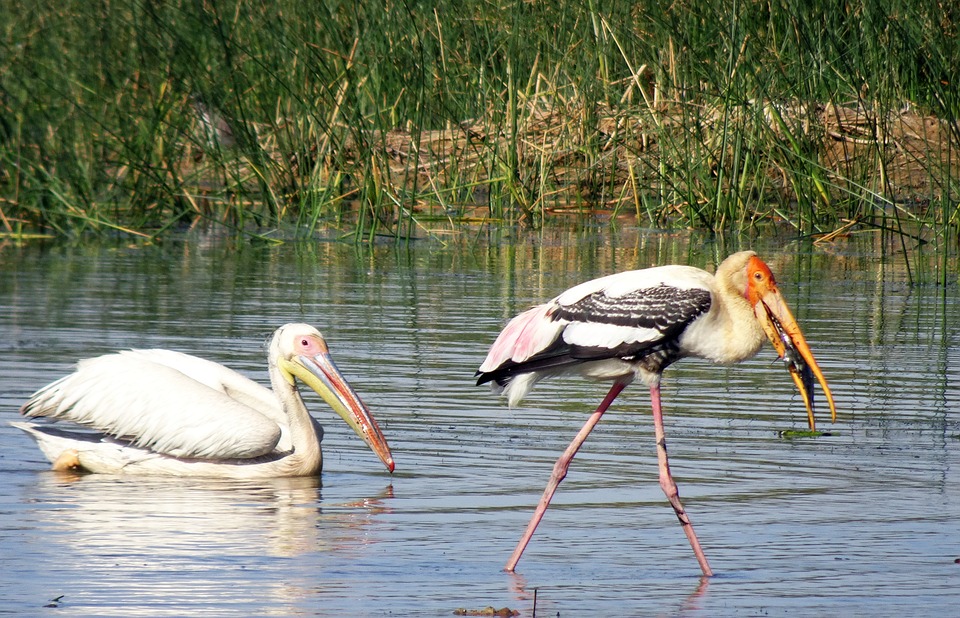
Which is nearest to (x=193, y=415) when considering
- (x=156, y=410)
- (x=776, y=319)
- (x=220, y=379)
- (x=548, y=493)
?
(x=156, y=410)

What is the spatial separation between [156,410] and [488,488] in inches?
60.3

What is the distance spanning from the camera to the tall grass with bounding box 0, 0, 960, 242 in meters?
13.2

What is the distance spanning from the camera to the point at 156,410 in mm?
6848

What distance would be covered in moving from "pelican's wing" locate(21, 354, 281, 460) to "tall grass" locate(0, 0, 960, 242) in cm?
597

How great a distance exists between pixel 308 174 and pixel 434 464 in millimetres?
8425

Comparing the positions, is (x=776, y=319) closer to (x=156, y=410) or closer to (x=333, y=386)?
(x=333, y=386)

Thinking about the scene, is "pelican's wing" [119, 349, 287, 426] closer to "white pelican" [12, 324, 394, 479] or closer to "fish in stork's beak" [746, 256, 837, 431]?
"white pelican" [12, 324, 394, 479]

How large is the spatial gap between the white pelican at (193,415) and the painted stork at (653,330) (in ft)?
3.60

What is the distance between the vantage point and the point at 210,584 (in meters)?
4.81

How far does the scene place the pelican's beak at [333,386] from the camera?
21.9 ft

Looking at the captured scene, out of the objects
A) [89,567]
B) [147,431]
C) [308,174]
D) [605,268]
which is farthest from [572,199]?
[89,567]

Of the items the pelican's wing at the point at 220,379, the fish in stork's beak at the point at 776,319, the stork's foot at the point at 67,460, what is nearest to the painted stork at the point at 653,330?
the fish in stork's beak at the point at 776,319

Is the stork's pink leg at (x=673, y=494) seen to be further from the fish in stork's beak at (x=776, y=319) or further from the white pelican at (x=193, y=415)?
the white pelican at (x=193, y=415)

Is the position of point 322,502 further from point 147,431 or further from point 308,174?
point 308,174
